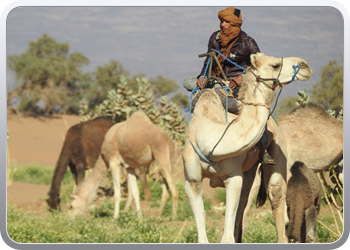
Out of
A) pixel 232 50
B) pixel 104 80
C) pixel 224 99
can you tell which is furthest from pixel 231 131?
pixel 104 80

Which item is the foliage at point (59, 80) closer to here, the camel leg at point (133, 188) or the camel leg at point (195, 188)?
the camel leg at point (133, 188)

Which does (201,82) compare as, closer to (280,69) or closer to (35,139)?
(280,69)

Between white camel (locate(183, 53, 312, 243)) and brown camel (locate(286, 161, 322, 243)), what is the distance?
63.1 inches

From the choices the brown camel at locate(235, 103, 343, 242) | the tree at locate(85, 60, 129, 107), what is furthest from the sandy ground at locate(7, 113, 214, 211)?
the brown camel at locate(235, 103, 343, 242)

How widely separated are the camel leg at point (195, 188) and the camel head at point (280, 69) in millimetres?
1016

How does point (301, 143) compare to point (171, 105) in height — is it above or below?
above

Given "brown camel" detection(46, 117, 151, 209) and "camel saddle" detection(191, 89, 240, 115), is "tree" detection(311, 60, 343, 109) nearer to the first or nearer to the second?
"brown camel" detection(46, 117, 151, 209)

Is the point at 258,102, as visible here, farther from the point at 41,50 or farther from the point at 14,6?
the point at 41,50

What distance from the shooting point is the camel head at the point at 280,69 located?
224 inches

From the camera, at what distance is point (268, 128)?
6.95 m

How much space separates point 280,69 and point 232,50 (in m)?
0.86

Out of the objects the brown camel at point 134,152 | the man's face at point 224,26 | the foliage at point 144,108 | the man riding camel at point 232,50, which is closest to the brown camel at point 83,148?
the foliage at point 144,108

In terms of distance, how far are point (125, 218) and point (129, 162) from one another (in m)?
2.77

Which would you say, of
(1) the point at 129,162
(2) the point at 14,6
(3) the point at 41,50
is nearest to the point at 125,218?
(1) the point at 129,162
